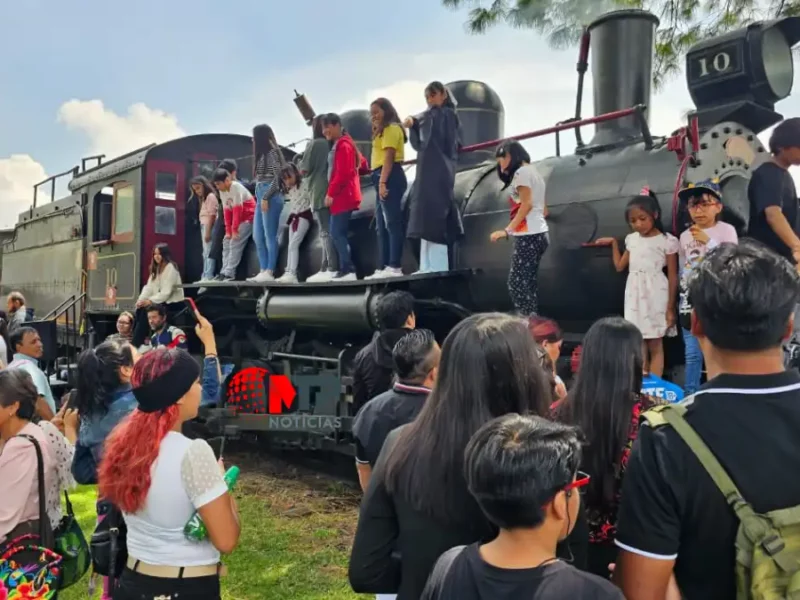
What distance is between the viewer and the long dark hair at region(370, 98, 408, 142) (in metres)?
5.45

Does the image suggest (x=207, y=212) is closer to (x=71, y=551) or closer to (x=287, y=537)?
(x=287, y=537)

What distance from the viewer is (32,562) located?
2701mm

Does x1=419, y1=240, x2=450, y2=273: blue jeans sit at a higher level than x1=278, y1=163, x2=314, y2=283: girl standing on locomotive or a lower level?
lower

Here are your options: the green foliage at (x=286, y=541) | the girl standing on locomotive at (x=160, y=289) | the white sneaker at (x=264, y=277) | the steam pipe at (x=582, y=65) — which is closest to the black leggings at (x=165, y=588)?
the green foliage at (x=286, y=541)

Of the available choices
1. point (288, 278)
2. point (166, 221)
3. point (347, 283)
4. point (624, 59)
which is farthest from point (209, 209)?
point (624, 59)

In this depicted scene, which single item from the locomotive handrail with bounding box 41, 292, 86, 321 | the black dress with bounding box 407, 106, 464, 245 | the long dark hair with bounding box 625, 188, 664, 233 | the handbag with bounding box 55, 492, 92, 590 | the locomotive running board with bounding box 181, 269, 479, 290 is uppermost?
the black dress with bounding box 407, 106, 464, 245

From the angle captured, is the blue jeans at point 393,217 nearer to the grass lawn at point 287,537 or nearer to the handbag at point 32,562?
the grass lawn at point 287,537

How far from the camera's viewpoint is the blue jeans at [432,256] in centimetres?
512

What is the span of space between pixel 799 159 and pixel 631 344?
225 centimetres

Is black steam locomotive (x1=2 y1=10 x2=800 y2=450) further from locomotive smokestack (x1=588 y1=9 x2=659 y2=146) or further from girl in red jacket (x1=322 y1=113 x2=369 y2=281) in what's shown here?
girl in red jacket (x1=322 y1=113 x2=369 y2=281)

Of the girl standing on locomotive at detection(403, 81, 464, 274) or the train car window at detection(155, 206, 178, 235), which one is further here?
the train car window at detection(155, 206, 178, 235)

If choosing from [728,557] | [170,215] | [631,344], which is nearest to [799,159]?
[631,344]

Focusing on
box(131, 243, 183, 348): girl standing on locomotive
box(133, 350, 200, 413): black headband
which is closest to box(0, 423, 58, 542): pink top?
box(133, 350, 200, 413): black headband

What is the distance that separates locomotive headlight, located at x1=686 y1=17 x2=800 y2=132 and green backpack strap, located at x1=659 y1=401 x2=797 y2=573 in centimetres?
314
